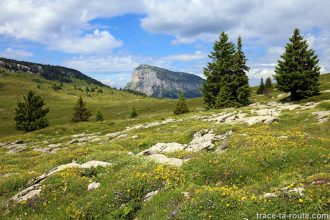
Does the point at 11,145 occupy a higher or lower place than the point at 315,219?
lower

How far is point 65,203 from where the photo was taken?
1620cm

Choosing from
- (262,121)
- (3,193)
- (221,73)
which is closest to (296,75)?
(221,73)

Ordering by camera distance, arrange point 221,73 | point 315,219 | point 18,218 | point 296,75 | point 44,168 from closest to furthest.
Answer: point 315,219, point 18,218, point 44,168, point 296,75, point 221,73

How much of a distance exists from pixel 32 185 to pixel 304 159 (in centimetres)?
1593

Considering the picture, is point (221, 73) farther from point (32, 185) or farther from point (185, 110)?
point (32, 185)

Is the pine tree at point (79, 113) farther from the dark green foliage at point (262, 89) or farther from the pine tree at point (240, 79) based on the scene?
the dark green foliage at point (262, 89)

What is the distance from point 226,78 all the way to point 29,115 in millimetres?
59478

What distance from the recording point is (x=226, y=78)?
73812mm

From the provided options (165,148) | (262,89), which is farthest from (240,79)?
(262,89)

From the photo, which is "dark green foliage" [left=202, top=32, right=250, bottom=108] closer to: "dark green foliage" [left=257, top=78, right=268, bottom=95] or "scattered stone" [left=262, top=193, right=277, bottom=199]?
"scattered stone" [left=262, top=193, right=277, bottom=199]

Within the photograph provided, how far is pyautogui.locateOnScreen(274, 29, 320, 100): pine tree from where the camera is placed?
6225 cm

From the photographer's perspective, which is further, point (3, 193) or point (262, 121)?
point (262, 121)

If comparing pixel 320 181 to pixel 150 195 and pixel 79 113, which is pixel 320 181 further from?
pixel 79 113

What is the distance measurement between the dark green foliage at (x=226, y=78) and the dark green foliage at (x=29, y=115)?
5104cm
